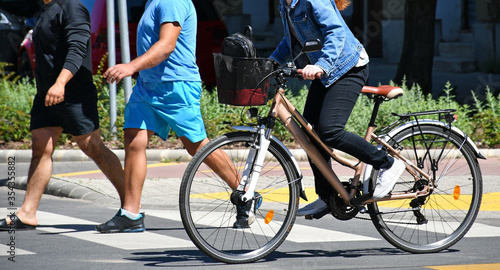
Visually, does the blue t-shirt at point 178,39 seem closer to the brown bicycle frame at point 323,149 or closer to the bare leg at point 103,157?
the bare leg at point 103,157

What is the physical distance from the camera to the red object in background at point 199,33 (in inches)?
498

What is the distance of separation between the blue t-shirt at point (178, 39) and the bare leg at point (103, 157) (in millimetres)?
653

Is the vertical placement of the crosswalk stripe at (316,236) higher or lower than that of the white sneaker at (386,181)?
lower

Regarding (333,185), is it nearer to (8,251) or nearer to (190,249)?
(190,249)

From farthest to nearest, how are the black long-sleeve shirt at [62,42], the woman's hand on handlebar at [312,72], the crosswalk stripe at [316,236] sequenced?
the black long-sleeve shirt at [62,42], the crosswalk stripe at [316,236], the woman's hand on handlebar at [312,72]

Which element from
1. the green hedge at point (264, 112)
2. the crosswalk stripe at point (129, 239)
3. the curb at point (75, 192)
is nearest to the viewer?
the crosswalk stripe at point (129, 239)

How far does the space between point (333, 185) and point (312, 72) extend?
0.76m

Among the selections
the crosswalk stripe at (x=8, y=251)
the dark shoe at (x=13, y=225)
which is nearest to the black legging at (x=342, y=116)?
the crosswalk stripe at (x=8, y=251)

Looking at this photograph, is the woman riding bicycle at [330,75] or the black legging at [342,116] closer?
the woman riding bicycle at [330,75]

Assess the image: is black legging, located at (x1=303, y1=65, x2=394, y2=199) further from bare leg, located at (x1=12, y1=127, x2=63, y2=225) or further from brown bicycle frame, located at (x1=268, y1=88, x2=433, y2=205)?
bare leg, located at (x1=12, y1=127, x2=63, y2=225)

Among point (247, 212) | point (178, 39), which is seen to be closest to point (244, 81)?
point (247, 212)

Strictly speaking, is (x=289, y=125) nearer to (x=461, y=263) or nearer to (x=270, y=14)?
(x=461, y=263)

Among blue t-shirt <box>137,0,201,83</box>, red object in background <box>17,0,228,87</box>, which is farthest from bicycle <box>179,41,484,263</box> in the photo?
red object in background <box>17,0,228,87</box>

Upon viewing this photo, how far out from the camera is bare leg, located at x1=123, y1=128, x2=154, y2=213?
5.98m
